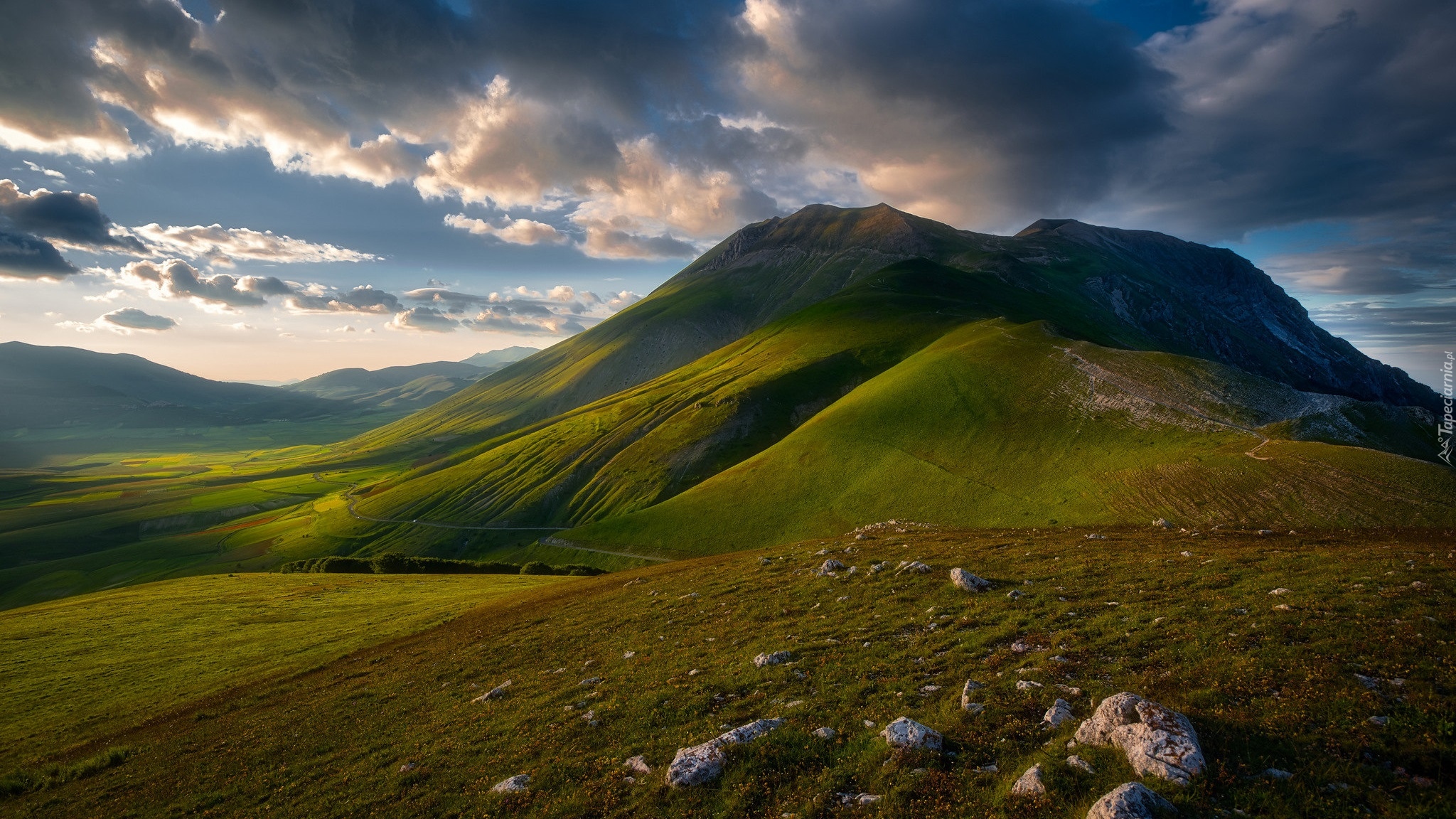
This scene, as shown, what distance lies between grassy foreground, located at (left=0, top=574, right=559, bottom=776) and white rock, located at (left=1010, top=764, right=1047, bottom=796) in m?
45.3

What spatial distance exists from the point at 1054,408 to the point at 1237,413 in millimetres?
23129

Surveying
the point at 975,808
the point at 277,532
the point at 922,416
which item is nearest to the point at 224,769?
the point at 975,808

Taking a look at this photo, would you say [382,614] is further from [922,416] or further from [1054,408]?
[1054,408]

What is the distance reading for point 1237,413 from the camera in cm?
7631

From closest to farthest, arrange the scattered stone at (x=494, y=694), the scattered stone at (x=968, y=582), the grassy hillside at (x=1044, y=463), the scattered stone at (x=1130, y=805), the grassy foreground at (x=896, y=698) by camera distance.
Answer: the scattered stone at (x=1130, y=805) < the grassy foreground at (x=896, y=698) < the scattered stone at (x=494, y=694) < the scattered stone at (x=968, y=582) < the grassy hillside at (x=1044, y=463)

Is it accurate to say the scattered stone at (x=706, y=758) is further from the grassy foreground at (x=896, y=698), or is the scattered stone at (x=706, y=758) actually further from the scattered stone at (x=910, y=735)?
the scattered stone at (x=910, y=735)

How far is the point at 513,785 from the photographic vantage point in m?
16.1

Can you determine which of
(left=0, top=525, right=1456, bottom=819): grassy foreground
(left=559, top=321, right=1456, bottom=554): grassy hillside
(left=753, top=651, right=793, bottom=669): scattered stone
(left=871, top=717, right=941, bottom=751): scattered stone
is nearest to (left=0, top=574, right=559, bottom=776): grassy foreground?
(left=0, top=525, right=1456, bottom=819): grassy foreground

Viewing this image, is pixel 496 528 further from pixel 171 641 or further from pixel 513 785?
pixel 513 785

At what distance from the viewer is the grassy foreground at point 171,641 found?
34250mm

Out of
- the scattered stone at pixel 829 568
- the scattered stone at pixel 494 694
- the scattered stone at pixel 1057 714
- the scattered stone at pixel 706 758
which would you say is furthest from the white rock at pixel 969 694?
the scattered stone at pixel 494 694

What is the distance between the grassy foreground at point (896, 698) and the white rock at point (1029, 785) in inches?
8.7

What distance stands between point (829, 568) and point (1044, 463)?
205ft

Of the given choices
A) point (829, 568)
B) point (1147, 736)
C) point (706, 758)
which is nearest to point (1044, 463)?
point (829, 568)
